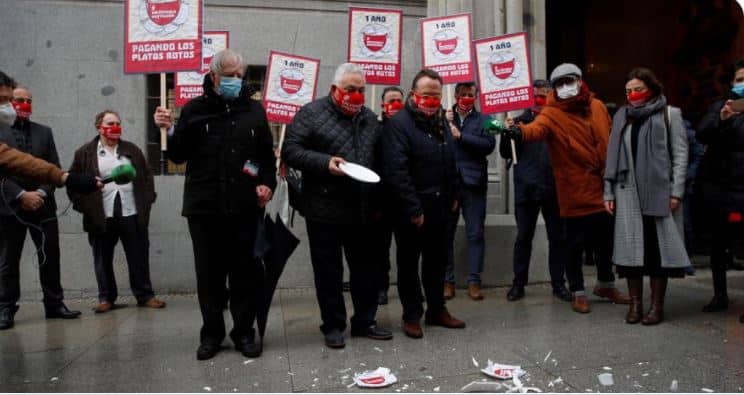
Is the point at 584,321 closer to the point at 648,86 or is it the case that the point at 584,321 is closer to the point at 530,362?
the point at 530,362

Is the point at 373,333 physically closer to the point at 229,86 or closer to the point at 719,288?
the point at 229,86

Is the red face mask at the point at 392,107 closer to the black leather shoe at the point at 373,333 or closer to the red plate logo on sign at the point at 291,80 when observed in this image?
the red plate logo on sign at the point at 291,80

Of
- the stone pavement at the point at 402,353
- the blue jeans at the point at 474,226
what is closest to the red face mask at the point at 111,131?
the stone pavement at the point at 402,353

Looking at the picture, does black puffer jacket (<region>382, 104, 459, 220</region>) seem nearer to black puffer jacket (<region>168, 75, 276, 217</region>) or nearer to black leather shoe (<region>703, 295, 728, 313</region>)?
black puffer jacket (<region>168, 75, 276, 217</region>)

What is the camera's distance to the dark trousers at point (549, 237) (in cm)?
587

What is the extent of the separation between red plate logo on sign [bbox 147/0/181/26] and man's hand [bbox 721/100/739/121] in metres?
4.37

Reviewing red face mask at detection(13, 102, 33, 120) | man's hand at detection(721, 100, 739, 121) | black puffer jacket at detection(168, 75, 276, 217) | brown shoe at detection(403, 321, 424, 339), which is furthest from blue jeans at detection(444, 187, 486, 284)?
red face mask at detection(13, 102, 33, 120)

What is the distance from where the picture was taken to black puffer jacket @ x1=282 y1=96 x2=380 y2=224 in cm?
435

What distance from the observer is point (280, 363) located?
158 inches


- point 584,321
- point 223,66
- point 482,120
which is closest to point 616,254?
point 584,321

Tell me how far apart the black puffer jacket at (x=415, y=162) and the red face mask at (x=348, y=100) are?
0.32 metres

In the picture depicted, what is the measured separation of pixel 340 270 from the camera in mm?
4535

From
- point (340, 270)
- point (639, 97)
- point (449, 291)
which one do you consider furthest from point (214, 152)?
point (639, 97)

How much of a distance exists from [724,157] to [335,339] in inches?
139
